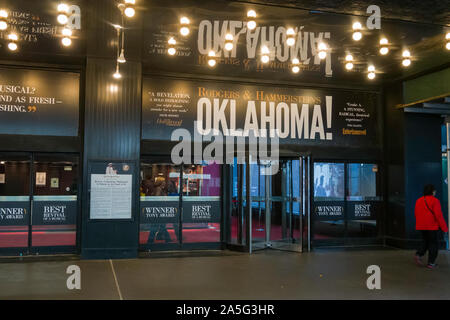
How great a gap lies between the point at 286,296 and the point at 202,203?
4.43 meters

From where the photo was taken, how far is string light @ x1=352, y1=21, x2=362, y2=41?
7880 mm

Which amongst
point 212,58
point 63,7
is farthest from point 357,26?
point 63,7

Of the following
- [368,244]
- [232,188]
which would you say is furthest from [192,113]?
[368,244]

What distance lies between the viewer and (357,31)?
26.7ft

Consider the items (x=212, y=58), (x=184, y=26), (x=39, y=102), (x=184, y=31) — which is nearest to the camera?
(x=184, y=26)

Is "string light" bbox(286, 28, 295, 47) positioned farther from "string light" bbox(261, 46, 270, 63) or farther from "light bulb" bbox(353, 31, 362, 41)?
"light bulb" bbox(353, 31, 362, 41)

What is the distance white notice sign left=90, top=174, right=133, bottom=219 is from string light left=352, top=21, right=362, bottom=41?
213 inches

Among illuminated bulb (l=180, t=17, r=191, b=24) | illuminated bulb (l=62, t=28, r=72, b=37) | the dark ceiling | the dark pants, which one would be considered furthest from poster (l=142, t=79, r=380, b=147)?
the dark ceiling

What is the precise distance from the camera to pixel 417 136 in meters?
11.1

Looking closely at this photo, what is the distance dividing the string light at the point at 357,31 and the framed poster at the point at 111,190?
17.3ft

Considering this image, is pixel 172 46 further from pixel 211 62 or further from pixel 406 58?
pixel 406 58

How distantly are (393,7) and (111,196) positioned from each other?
6.40 meters

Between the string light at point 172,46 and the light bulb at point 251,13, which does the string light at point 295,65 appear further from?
the string light at point 172,46
